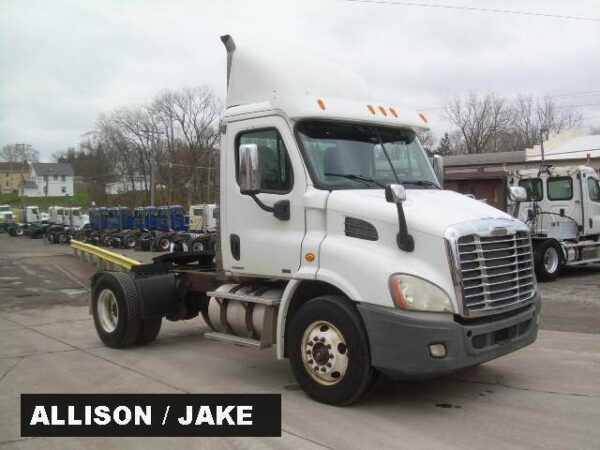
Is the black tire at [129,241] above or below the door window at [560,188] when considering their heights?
below

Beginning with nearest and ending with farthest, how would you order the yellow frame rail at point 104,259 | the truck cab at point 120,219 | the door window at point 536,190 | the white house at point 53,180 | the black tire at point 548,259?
the black tire at point 548,259 → the yellow frame rail at point 104,259 → the door window at point 536,190 → the truck cab at point 120,219 → the white house at point 53,180

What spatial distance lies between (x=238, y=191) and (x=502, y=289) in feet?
9.42

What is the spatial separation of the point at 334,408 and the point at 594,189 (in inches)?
522

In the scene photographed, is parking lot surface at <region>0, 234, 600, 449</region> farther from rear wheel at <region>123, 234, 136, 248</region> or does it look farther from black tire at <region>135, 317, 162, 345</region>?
rear wheel at <region>123, 234, 136, 248</region>

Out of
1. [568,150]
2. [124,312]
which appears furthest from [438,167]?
[568,150]

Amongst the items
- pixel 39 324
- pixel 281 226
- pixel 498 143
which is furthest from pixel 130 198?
pixel 281 226

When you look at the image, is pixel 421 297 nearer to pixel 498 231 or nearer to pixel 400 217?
pixel 400 217

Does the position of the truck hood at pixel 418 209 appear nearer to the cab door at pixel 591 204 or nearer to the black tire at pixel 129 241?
the cab door at pixel 591 204

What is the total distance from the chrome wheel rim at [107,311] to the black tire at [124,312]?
0.07 metres

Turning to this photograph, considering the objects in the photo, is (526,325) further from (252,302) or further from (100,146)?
(100,146)

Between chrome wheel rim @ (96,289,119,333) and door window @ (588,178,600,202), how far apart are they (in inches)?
505

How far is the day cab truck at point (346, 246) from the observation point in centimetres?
495

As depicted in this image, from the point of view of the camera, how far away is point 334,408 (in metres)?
5.35

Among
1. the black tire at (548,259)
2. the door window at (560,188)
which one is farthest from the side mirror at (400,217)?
the door window at (560,188)
